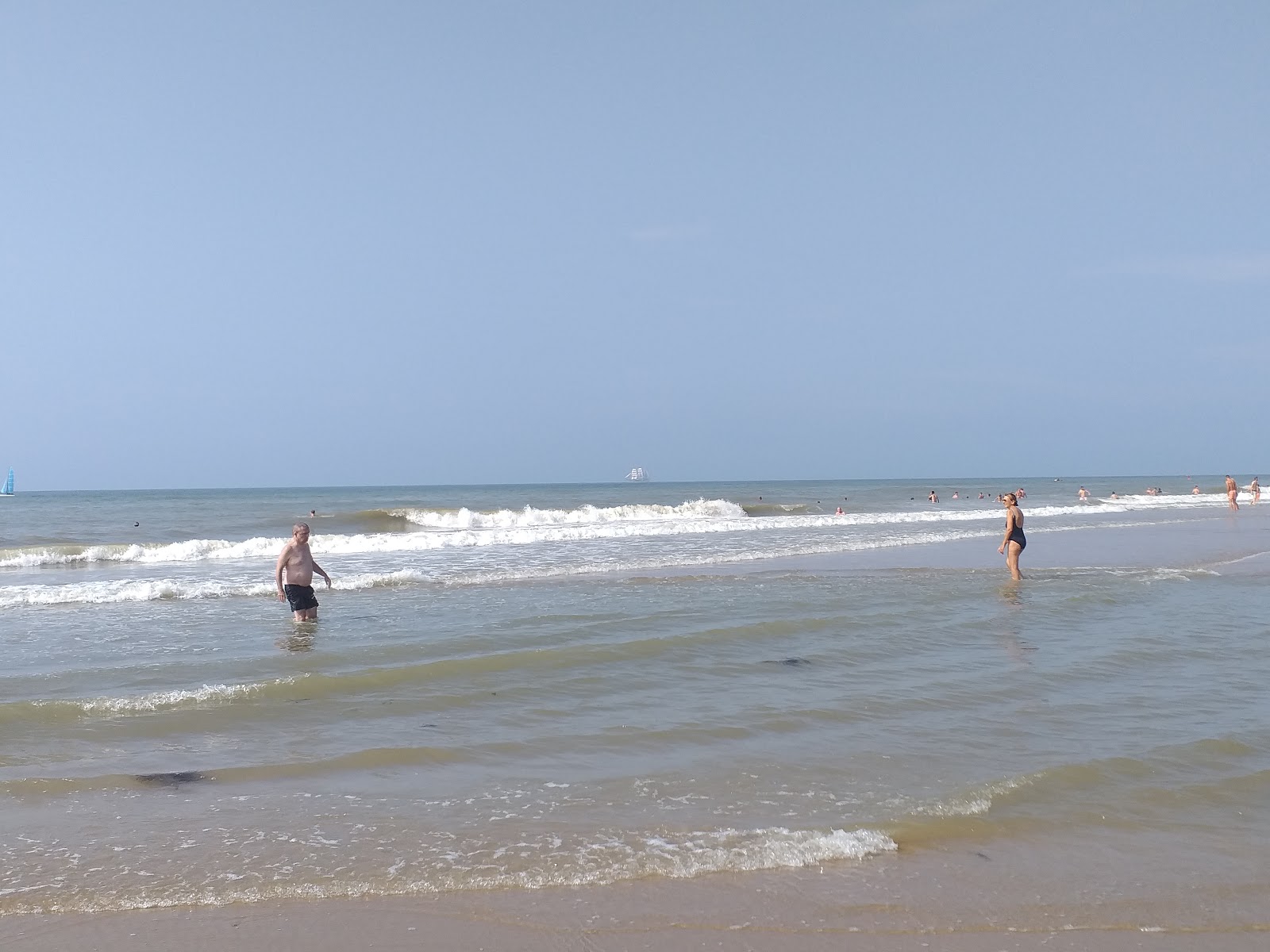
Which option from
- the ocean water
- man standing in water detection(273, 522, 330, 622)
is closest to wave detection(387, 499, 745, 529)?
the ocean water

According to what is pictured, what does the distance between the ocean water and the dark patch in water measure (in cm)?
5

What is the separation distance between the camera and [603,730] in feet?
24.2

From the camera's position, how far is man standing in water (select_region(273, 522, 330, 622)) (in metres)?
13.1

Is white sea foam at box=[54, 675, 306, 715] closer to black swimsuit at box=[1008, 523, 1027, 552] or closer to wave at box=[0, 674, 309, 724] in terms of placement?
wave at box=[0, 674, 309, 724]

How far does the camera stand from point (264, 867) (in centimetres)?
478

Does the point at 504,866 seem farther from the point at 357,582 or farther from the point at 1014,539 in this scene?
the point at 1014,539

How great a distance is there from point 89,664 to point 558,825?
297 inches

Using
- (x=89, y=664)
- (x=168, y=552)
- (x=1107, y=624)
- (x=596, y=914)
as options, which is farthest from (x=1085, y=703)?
(x=168, y=552)

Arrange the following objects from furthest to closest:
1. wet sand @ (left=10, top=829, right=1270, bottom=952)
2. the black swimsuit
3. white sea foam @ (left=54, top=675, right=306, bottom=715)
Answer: the black swimsuit → white sea foam @ (left=54, top=675, right=306, bottom=715) → wet sand @ (left=10, top=829, right=1270, bottom=952)

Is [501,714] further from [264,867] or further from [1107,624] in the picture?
[1107,624]

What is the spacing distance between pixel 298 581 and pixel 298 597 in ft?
0.72

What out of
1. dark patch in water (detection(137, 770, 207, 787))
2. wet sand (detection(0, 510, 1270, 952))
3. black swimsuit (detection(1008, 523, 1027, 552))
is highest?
black swimsuit (detection(1008, 523, 1027, 552))

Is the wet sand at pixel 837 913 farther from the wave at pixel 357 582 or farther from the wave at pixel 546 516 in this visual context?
the wave at pixel 546 516

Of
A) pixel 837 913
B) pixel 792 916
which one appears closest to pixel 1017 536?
pixel 837 913
